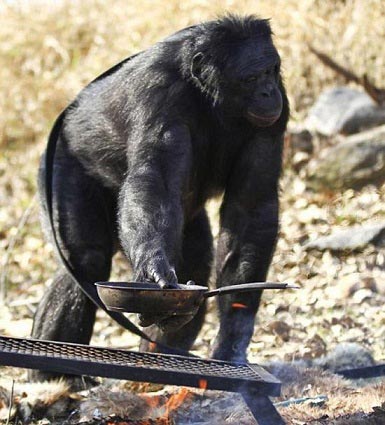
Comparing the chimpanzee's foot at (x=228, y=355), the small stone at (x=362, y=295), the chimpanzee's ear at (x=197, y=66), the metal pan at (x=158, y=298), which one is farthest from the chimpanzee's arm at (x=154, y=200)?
the small stone at (x=362, y=295)

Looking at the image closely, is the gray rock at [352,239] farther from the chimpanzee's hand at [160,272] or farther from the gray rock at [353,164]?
the chimpanzee's hand at [160,272]

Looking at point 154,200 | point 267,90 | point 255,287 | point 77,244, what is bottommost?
point 77,244

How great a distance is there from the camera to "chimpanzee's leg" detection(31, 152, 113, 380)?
6465mm

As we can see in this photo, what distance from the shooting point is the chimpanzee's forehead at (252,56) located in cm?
588

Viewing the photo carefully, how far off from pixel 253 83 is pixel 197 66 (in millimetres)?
382

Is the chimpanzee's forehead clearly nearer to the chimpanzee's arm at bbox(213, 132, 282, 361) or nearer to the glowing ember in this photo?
the chimpanzee's arm at bbox(213, 132, 282, 361)

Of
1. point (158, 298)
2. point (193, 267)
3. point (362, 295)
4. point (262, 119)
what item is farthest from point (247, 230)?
point (362, 295)

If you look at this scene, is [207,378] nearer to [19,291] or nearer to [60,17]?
[19,291]

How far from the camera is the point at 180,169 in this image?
18.7 ft

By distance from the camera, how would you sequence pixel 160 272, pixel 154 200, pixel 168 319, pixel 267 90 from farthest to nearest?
pixel 267 90
pixel 154 200
pixel 160 272
pixel 168 319

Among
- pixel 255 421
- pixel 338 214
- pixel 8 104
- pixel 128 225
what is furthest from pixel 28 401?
pixel 8 104

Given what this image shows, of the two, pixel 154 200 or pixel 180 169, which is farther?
pixel 180 169

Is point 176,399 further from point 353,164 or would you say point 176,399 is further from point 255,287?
point 353,164

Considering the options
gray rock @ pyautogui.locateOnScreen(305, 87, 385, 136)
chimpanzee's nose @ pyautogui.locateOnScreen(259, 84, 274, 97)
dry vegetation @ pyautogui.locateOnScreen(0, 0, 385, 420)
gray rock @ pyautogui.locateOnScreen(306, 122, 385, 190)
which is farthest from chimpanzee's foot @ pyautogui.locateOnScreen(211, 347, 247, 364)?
gray rock @ pyautogui.locateOnScreen(305, 87, 385, 136)
